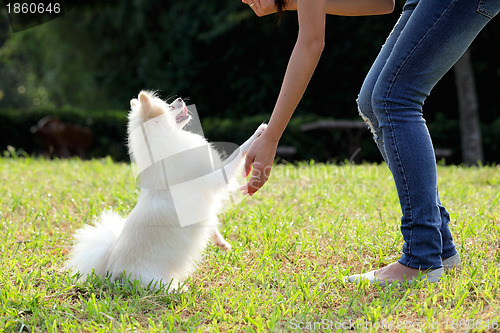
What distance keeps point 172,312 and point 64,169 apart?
4087 mm

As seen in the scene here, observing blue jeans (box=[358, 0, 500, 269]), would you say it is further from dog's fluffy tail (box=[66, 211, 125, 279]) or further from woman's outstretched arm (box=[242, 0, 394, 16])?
dog's fluffy tail (box=[66, 211, 125, 279])

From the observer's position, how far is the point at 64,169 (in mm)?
5781

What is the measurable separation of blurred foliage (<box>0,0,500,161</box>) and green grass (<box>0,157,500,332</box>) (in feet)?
18.1

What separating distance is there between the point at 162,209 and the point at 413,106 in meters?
1.29

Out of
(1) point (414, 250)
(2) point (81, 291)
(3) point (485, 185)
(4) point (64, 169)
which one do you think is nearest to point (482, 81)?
(3) point (485, 185)

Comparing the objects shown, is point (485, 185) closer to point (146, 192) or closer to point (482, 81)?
point (146, 192)

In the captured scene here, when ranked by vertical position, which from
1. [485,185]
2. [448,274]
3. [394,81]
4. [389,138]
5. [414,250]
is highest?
[394,81]

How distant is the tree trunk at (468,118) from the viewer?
8867 millimetres

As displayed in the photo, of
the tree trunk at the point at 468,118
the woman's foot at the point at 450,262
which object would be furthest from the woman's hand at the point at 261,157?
the tree trunk at the point at 468,118

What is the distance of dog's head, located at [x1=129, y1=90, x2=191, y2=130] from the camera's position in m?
2.53

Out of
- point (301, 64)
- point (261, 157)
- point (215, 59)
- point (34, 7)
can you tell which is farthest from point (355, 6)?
point (215, 59)

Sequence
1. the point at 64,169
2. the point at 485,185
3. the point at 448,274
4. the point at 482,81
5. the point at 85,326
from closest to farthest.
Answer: the point at 85,326 < the point at 448,274 < the point at 485,185 < the point at 64,169 < the point at 482,81

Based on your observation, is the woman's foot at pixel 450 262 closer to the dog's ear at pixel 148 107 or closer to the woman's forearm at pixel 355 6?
the woman's forearm at pixel 355 6

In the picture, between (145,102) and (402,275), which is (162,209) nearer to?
(145,102)
